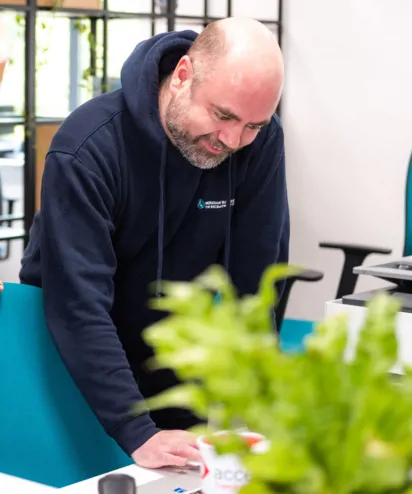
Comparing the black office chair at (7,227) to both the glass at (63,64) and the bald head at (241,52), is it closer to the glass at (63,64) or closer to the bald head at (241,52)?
the glass at (63,64)

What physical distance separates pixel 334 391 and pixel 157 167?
129 cm

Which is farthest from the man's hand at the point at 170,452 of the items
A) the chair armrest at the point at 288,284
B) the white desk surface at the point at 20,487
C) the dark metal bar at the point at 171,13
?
the dark metal bar at the point at 171,13

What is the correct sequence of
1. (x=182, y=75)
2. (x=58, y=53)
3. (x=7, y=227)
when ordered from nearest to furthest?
(x=182, y=75) → (x=58, y=53) → (x=7, y=227)

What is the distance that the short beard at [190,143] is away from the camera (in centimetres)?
180

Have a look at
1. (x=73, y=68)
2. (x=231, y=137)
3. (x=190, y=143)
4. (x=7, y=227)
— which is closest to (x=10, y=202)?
(x=7, y=227)

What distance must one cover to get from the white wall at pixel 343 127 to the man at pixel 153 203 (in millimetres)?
2560

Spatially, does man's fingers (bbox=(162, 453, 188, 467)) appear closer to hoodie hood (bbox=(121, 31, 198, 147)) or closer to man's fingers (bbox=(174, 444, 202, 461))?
man's fingers (bbox=(174, 444, 202, 461))

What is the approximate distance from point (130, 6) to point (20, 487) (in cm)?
338

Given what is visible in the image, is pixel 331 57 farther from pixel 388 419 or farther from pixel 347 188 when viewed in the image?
pixel 388 419

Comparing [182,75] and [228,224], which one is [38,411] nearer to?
[228,224]

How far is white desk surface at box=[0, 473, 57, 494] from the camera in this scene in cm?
144

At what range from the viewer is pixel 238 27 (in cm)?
174

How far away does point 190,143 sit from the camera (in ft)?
6.02

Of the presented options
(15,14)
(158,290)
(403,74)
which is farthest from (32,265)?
(403,74)
